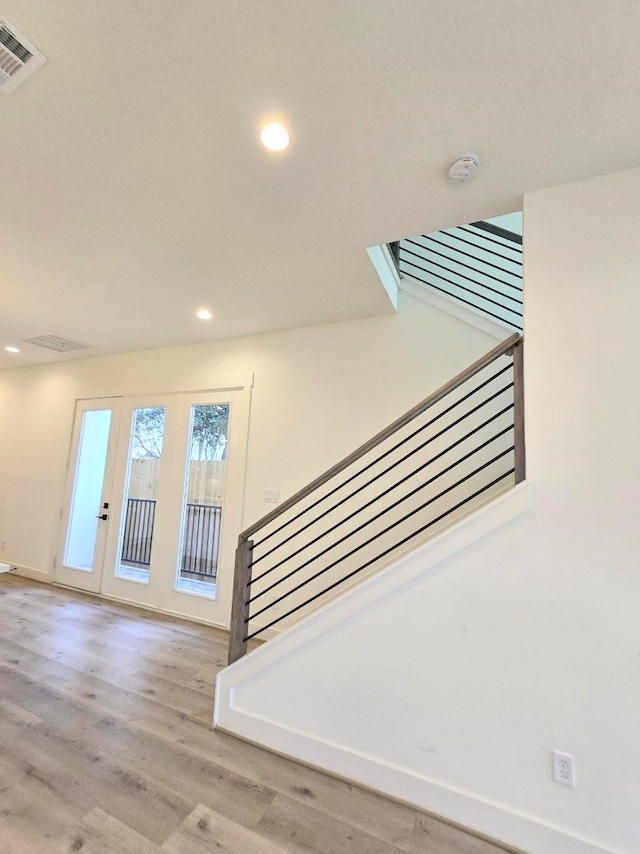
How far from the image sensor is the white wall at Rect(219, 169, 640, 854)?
4.74 ft

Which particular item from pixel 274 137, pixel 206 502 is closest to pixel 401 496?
pixel 206 502

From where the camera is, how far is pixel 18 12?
1220mm

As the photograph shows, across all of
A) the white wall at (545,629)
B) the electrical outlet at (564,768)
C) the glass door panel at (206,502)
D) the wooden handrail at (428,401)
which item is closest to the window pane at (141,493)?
the glass door panel at (206,502)

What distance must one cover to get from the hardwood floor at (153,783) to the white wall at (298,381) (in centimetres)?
162

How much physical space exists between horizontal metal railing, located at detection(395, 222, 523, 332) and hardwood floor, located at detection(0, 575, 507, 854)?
10.1 feet

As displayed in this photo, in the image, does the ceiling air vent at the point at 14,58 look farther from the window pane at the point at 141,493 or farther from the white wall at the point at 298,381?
the window pane at the point at 141,493

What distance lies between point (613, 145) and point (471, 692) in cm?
247

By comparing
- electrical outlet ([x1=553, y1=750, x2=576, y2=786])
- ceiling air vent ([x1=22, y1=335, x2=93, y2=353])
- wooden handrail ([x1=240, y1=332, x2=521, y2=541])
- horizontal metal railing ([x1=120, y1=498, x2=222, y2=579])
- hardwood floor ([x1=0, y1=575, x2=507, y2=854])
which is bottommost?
hardwood floor ([x1=0, y1=575, x2=507, y2=854])

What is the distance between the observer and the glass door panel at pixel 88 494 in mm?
4426

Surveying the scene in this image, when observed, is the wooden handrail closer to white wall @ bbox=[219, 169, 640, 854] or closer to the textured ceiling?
white wall @ bbox=[219, 169, 640, 854]

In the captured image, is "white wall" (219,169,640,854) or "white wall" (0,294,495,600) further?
"white wall" (0,294,495,600)

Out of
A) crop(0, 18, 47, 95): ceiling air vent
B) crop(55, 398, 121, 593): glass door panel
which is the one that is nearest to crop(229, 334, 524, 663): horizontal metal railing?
crop(0, 18, 47, 95): ceiling air vent

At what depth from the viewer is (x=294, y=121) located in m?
1.55

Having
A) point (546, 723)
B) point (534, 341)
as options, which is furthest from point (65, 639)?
point (534, 341)
